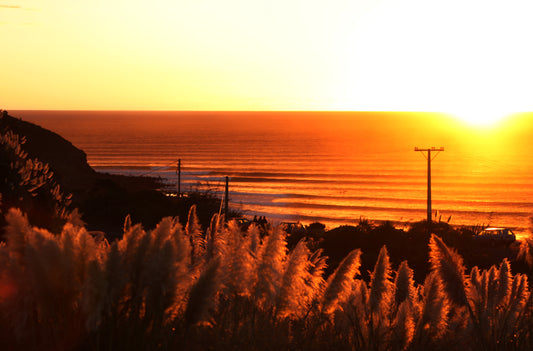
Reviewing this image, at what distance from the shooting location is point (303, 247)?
288cm

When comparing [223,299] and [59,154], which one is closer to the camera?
[223,299]

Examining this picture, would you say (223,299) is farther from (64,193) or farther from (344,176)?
(344,176)

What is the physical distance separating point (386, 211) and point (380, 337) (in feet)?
172

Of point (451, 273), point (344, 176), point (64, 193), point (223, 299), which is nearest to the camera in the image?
point (451, 273)

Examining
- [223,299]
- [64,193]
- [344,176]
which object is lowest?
[344,176]

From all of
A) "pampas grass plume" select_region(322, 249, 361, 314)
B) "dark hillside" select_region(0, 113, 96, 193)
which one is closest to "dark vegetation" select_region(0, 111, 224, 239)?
"dark hillside" select_region(0, 113, 96, 193)

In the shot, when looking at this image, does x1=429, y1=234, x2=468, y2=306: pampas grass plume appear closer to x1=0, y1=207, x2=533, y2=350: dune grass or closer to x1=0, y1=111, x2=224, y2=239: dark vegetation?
x1=0, y1=207, x2=533, y2=350: dune grass

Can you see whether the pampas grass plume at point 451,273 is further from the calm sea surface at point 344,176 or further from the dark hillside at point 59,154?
the dark hillside at point 59,154

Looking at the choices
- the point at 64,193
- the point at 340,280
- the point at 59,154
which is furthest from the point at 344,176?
the point at 340,280

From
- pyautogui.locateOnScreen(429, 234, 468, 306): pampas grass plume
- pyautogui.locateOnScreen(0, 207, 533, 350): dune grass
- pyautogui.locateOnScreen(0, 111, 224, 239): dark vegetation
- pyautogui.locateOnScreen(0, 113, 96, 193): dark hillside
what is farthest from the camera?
pyautogui.locateOnScreen(0, 113, 96, 193): dark hillside

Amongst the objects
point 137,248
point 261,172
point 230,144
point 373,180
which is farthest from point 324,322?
point 230,144

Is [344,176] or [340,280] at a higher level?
[340,280]

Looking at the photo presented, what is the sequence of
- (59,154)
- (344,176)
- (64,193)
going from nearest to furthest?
(64,193)
(59,154)
(344,176)

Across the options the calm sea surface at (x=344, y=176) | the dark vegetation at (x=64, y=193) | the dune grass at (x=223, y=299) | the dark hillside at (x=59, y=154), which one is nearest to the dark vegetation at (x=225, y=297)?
the dune grass at (x=223, y=299)
